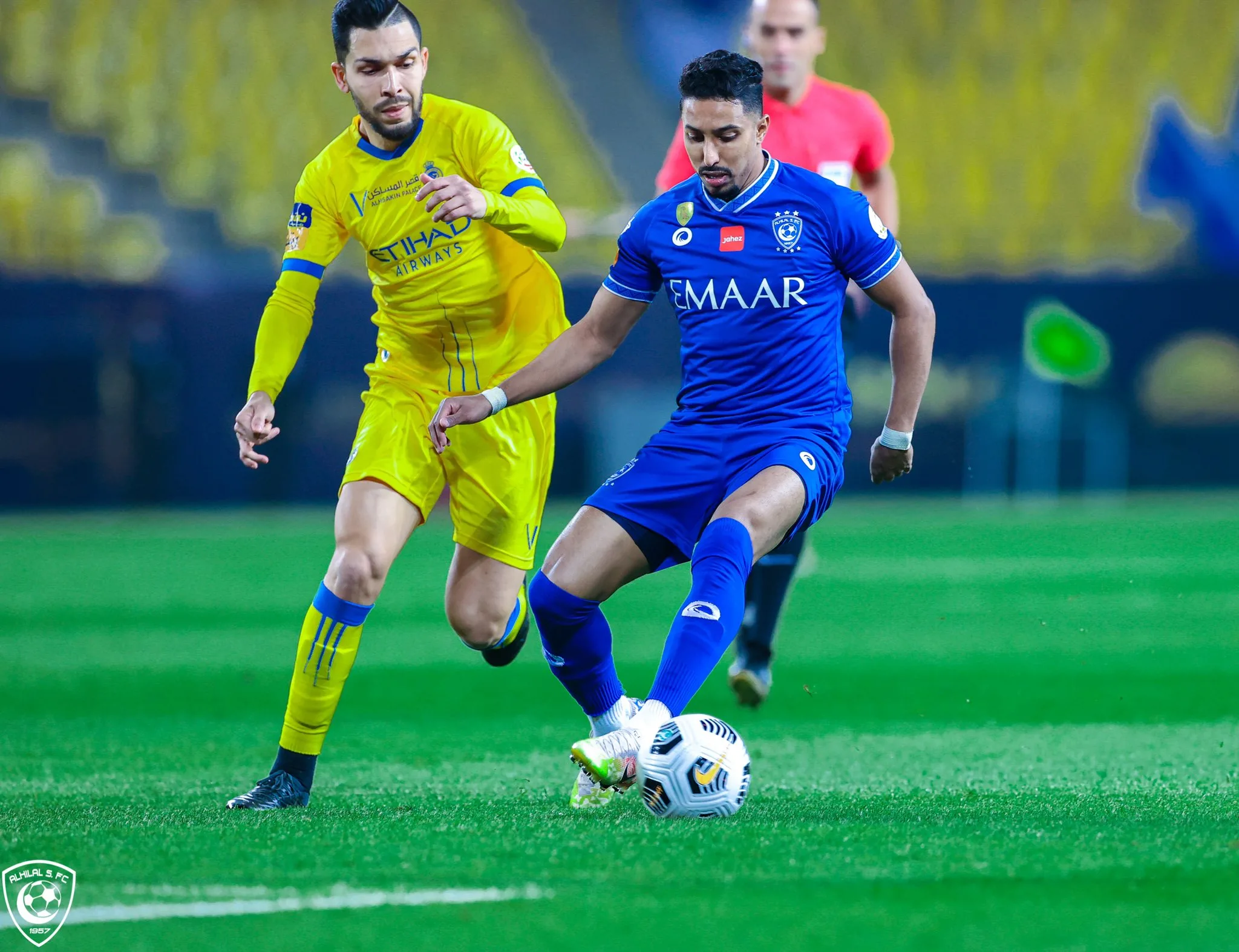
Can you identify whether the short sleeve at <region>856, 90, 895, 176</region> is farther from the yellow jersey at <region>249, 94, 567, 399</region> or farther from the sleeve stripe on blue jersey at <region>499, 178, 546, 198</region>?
the sleeve stripe on blue jersey at <region>499, 178, 546, 198</region>

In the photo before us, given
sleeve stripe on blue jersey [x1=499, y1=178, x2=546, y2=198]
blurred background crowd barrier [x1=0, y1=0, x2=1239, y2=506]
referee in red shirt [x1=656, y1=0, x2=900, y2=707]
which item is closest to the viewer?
sleeve stripe on blue jersey [x1=499, y1=178, x2=546, y2=198]

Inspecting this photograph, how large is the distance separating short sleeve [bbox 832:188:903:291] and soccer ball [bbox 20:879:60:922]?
2682mm

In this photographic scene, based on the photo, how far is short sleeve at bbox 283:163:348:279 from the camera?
515 cm

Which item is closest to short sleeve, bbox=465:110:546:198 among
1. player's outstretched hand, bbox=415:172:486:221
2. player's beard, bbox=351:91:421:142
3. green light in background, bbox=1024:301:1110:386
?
player's beard, bbox=351:91:421:142

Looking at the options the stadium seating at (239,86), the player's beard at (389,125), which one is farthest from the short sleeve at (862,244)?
the stadium seating at (239,86)

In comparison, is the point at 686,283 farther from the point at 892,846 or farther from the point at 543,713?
the point at 543,713

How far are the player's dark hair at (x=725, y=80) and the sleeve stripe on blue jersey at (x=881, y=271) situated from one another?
1.86ft

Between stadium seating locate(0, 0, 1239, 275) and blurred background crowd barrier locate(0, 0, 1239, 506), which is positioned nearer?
blurred background crowd barrier locate(0, 0, 1239, 506)

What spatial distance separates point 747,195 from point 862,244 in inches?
14.2

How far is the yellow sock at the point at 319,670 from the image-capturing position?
4.68m

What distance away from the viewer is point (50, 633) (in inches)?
380

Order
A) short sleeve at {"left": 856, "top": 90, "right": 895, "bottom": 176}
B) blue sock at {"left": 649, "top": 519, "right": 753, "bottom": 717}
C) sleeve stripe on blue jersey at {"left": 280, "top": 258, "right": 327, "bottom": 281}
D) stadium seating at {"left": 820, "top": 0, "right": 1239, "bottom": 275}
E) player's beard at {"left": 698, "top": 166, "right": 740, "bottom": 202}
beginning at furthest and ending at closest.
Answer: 1. stadium seating at {"left": 820, "top": 0, "right": 1239, "bottom": 275}
2. short sleeve at {"left": 856, "top": 90, "right": 895, "bottom": 176}
3. sleeve stripe on blue jersey at {"left": 280, "top": 258, "right": 327, "bottom": 281}
4. player's beard at {"left": 698, "top": 166, "right": 740, "bottom": 202}
5. blue sock at {"left": 649, "top": 519, "right": 753, "bottom": 717}

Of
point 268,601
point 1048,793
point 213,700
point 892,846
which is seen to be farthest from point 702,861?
point 268,601

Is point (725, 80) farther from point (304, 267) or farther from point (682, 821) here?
point (682, 821)
